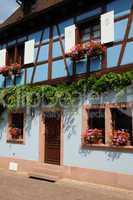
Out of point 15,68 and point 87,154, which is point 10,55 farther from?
point 87,154

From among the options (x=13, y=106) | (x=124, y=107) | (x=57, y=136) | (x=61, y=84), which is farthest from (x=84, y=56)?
(x=13, y=106)

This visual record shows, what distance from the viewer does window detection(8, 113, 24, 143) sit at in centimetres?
1321

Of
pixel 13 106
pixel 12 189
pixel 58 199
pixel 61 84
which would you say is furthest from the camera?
pixel 13 106

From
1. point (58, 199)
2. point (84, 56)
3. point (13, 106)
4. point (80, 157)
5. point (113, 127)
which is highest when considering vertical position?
point (84, 56)

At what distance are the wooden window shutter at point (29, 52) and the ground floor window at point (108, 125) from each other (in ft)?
11.3

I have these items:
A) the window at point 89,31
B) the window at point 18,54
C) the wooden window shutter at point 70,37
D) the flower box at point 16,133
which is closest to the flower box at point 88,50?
the wooden window shutter at point 70,37

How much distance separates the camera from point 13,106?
1326cm

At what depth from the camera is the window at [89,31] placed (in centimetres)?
1097

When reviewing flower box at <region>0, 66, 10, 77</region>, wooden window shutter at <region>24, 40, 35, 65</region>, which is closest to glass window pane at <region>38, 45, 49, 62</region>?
wooden window shutter at <region>24, 40, 35, 65</region>

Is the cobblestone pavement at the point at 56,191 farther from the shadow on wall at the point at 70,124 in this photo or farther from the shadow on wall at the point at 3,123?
the shadow on wall at the point at 3,123

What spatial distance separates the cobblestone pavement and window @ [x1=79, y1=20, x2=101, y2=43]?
4.81m

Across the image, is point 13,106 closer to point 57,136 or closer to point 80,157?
point 57,136

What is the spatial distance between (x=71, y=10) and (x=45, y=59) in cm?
202

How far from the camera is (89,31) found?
11.2 meters
